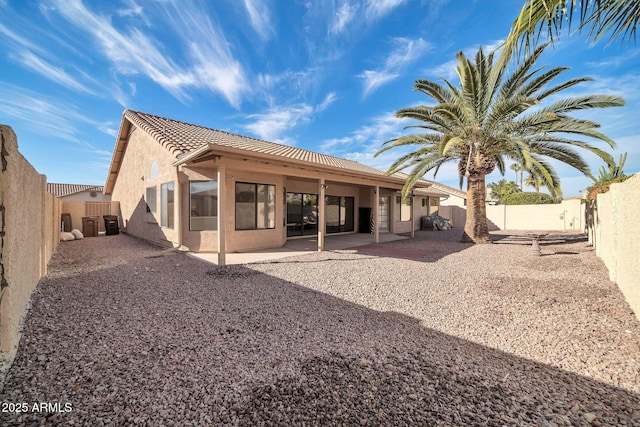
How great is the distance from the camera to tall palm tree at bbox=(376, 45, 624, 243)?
9484 millimetres

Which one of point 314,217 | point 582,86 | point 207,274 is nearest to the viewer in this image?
point 207,274

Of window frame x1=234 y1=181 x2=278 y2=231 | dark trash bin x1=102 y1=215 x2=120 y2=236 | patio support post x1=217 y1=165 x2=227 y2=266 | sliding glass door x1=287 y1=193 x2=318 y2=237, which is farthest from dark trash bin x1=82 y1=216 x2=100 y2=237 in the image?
patio support post x1=217 y1=165 x2=227 y2=266

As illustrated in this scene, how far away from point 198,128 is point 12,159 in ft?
44.5

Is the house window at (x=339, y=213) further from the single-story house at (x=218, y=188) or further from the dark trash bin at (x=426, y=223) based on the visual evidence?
the dark trash bin at (x=426, y=223)

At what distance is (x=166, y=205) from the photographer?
10719 mm

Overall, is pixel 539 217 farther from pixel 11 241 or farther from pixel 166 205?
pixel 11 241

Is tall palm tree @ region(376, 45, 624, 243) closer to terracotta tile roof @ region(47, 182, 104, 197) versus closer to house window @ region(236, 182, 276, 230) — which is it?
house window @ region(236, 182, 276, 230)

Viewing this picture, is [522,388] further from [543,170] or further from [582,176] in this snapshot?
[582,176]

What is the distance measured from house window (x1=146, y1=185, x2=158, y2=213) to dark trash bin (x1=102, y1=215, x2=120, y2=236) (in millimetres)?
5084

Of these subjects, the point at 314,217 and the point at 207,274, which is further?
the point at 314,217

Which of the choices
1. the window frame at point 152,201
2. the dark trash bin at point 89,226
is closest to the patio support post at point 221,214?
the window frame at point 152,201

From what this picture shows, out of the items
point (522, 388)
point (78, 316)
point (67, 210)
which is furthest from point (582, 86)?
point (67, 210)

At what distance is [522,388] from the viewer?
8.32ft

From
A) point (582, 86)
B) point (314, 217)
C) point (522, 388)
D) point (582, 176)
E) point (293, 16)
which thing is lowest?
point (522, 388)
